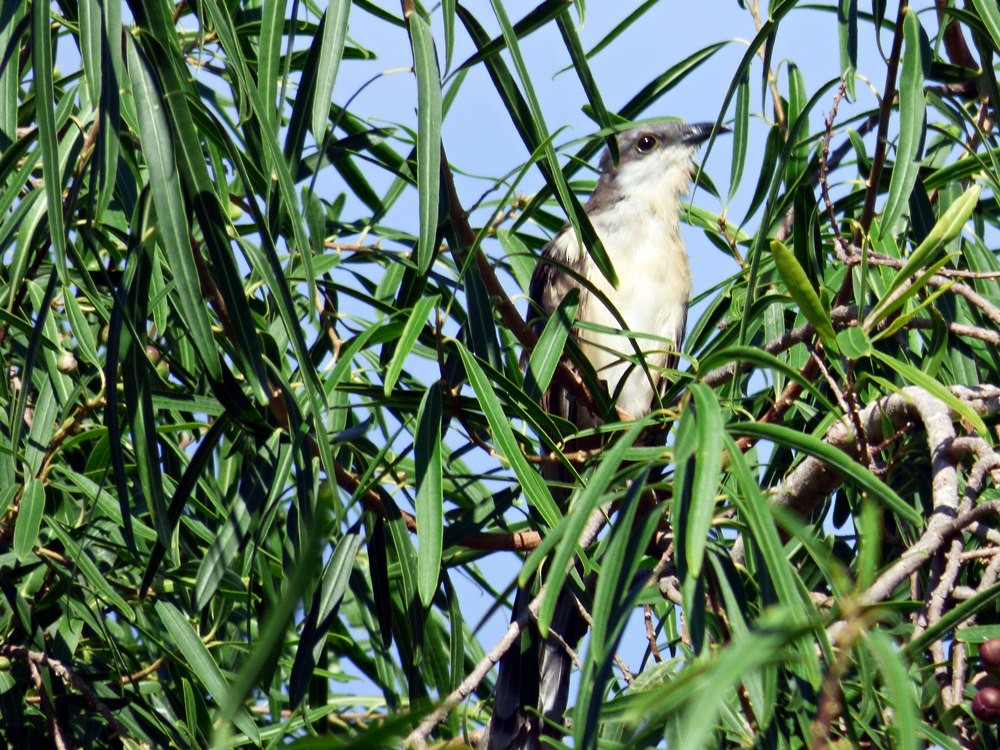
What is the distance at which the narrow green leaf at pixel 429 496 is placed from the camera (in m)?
2.02

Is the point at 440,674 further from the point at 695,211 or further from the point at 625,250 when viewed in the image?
the point at 625,250

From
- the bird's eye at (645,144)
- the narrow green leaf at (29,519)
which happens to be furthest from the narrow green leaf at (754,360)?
the bird's eye at (645,144)

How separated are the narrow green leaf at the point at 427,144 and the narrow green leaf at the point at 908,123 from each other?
0.72 m

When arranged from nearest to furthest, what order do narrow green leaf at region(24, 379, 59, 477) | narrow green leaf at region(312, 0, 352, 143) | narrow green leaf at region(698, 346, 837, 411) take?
narrow green leaf at region(698, 346, 837, 411) < narrow green leaf at region(312, 0, 352, 143) < narrow green leaf at region(24, 379, 59, 477)

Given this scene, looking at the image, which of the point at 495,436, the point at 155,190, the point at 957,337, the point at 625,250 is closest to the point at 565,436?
the point at 495,436

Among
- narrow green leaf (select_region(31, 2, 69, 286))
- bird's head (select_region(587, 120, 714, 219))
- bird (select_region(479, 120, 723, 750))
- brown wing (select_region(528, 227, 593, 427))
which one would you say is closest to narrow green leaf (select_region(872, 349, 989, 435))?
narrow green leaf (select_region(31, 2, 69, 286))

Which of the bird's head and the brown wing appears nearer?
the brown wing

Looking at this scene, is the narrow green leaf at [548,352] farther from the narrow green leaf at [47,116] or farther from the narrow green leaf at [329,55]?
the narrow green leaf at [47,116]

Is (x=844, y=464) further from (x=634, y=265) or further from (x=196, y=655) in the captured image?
(x=634, y=265)

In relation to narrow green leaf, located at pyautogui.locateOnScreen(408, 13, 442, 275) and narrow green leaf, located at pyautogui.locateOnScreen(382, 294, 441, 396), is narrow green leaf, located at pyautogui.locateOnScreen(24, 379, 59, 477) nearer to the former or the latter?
narrow green leaf, located at pyautogui.locateOnScreen(382, 294, 441, 396)

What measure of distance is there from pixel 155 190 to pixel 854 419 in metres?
1.08

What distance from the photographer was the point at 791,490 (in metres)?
2.54

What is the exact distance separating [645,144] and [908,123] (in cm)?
320

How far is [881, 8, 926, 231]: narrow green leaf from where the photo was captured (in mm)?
2090
